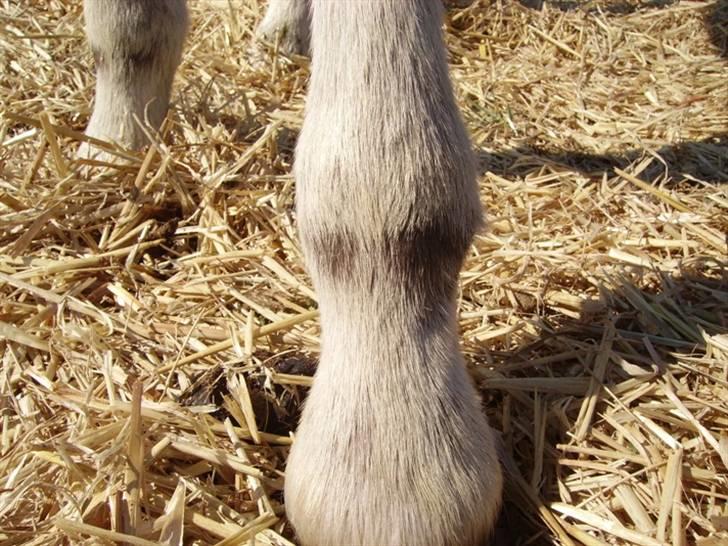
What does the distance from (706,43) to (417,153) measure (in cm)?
252

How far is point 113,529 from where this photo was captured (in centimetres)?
112

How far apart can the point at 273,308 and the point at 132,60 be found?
753mm

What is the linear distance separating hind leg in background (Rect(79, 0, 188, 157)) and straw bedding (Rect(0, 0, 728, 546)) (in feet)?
0.29

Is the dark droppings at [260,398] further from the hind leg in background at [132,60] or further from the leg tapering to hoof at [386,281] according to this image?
the hind leg in background at [132,60]

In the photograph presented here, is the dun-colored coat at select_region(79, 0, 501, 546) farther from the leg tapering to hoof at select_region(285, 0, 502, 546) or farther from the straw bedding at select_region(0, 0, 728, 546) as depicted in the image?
the straw bedding at select_region(0, 0, 728, 546)

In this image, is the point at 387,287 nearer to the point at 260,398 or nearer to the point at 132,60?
the point at 260,398

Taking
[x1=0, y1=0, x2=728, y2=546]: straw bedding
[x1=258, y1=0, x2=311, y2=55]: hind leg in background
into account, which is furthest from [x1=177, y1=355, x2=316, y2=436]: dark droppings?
[x1=258, y1=0, x2=311, y2=55]: hind leg in background

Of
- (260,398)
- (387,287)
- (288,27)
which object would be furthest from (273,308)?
(288,27)

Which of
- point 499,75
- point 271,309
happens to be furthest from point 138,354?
point 499,75

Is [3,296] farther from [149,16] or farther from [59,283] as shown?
[149,16]

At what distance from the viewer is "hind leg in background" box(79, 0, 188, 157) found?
192 centimetres

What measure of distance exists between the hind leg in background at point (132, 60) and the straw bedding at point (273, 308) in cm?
9

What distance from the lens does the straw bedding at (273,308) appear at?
3.98ft

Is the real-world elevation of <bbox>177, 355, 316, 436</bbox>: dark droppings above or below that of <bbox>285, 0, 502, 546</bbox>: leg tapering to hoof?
below
